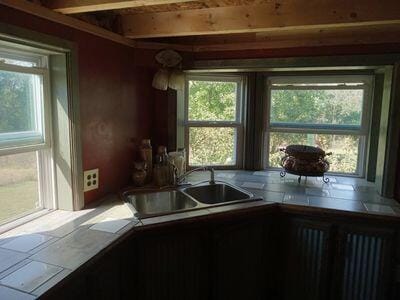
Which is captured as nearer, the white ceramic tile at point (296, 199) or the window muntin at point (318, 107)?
the white ceramic tile at point (296, 199)

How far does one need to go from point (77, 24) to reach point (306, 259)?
200 cm

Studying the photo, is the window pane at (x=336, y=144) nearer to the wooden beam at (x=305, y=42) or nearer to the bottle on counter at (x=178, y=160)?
the wooden beam at (x=305, y=42)

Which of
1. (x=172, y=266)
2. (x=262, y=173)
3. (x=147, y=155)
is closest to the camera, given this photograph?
(x=172, y=266)

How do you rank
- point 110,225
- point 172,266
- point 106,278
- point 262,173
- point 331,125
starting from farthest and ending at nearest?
point 262,173 → point 331,125 → point 172,266 → point 110,225 → point 106,278

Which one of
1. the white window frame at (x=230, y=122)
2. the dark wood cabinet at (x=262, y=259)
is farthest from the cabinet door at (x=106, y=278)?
the white window frame at (x=230, y=122)

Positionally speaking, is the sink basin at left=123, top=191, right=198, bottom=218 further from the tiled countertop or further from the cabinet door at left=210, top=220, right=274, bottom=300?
the cabinet door at left=210, top=220, right=274, bottom=300

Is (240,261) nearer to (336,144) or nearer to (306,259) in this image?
(306,259)

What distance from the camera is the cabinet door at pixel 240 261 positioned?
1841mm

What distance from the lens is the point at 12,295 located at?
3.39ft

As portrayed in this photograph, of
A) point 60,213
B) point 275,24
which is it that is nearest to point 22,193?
point 60,213

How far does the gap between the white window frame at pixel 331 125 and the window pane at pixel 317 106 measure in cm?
3

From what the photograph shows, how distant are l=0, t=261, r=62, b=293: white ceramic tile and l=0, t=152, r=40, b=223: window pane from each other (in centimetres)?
55

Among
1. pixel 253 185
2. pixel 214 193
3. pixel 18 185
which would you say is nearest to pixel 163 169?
pixel 214 193

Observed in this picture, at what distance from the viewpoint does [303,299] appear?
2031mm
